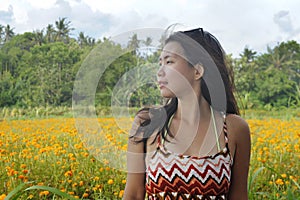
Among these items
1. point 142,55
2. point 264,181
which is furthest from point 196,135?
point 264,181

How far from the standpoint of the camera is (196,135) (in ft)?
2.35

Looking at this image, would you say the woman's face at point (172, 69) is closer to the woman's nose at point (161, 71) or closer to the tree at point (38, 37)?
the woman's nose at point (161, 71)

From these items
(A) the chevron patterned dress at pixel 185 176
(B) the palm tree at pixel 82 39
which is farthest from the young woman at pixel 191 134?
(B) the palm tree at pixel 82 39

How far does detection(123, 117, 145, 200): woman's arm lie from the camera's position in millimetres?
685

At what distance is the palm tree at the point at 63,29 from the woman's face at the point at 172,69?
5.62ft

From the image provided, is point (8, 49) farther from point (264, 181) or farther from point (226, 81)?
point (226, 81)

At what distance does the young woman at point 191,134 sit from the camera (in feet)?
2.15

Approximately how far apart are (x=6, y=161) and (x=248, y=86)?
2505 mm

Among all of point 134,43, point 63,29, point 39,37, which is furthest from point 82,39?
point 134,43

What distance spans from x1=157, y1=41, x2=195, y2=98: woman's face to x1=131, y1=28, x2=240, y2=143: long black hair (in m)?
0.01

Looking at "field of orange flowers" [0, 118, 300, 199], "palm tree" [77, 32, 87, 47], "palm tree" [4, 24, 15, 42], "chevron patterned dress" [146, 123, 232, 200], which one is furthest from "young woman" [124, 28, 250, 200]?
"palm tree" [4, 24, 15, 42]

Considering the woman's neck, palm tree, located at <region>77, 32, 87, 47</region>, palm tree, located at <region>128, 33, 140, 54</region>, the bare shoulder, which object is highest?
palm tree, located at <region>77, 32, 87, 47</region>

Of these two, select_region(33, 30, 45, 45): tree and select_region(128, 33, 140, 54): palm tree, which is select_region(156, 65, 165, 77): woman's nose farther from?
select_region(33, 30, 45, 45): tree

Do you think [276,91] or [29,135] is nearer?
[29,135]
